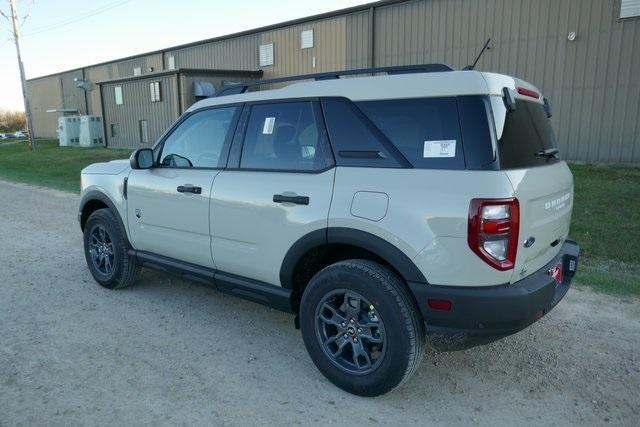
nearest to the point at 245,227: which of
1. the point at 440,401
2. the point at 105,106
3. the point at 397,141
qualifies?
the point at 397,141

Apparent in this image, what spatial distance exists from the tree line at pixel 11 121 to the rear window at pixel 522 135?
202 feet

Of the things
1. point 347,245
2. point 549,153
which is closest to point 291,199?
point 347,245

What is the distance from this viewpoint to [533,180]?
2840 millimetres

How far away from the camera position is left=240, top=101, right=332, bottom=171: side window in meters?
3.33

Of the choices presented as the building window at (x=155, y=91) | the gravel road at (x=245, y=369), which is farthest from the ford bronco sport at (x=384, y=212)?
the building window at (x=155, y=91)

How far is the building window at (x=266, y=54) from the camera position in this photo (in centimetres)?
2208

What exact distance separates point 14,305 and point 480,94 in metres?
4.42

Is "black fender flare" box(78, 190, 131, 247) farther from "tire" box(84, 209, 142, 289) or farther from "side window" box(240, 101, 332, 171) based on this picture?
"side window" box(240, 101, 332, 171)

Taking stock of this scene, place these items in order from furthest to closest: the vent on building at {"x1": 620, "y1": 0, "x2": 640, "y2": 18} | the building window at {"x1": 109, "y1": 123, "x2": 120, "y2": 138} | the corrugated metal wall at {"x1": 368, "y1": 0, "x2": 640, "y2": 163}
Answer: the building window at {"x1": 109, "y1": 123, "x2": 120, "y2": 138} < the corrugated metal wall at {"x1": 368, "y1": 0, "x2": 640, "y2": 163} < the vent on building at {"x1": 620, "y1": 0, "x2": 640, "y2": 18}

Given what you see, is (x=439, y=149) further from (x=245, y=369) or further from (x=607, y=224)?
(x=607, y=224)

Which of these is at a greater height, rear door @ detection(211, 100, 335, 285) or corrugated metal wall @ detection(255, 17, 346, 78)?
corrugated metal wall @ detection(255, 17, 346, 78)

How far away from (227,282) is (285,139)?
1.18 meters

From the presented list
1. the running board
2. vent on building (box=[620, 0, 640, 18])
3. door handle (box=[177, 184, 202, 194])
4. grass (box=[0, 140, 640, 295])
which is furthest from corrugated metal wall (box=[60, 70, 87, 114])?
door handle (box=[177, 184, 202, 194])

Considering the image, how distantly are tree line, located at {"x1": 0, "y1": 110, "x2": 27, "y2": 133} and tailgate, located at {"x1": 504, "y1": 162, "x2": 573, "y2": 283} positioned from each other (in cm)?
6186
